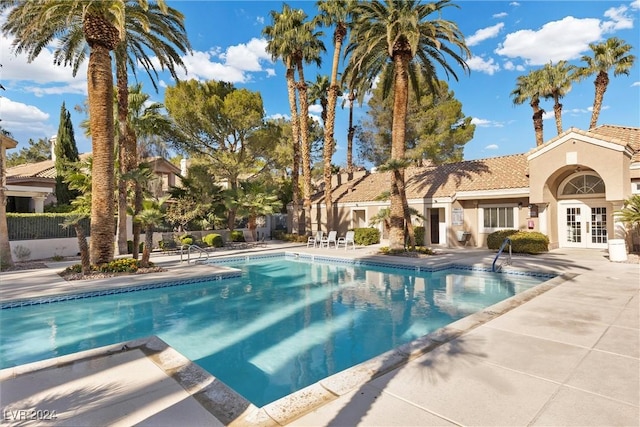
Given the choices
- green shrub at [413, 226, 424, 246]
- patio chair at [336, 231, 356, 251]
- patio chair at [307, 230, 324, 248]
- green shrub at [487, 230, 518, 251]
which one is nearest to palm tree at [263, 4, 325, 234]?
patio chair at [307, 230, 324, 248]

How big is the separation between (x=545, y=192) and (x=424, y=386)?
16.9m

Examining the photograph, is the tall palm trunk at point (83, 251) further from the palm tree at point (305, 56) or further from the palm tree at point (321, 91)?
the palm tree at point (321, 91)

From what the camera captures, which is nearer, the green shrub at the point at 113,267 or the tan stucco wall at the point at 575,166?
the green shrub at the point at 113,267

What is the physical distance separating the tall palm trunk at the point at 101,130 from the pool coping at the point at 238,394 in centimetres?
874

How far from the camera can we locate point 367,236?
23312 mm

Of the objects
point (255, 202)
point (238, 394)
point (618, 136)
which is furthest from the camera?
point (255, 202)

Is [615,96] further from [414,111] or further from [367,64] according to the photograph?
[367,64]

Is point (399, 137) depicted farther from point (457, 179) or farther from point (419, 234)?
point (457, 179)

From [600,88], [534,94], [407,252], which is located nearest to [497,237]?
[407,252]

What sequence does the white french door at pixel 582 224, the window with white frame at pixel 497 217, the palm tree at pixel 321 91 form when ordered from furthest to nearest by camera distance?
the palm tree at pixel 321 91 → the window with white frame at pixel 497 217 → the white french door at pixel 582 224

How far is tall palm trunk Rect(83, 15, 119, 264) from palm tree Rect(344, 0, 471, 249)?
10804 mm

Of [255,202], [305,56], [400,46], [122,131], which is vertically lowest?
[255,202]

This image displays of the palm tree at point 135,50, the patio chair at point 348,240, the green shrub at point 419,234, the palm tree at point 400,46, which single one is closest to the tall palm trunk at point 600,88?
the palm tree at point 400,46

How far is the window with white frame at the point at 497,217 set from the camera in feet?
63.2
